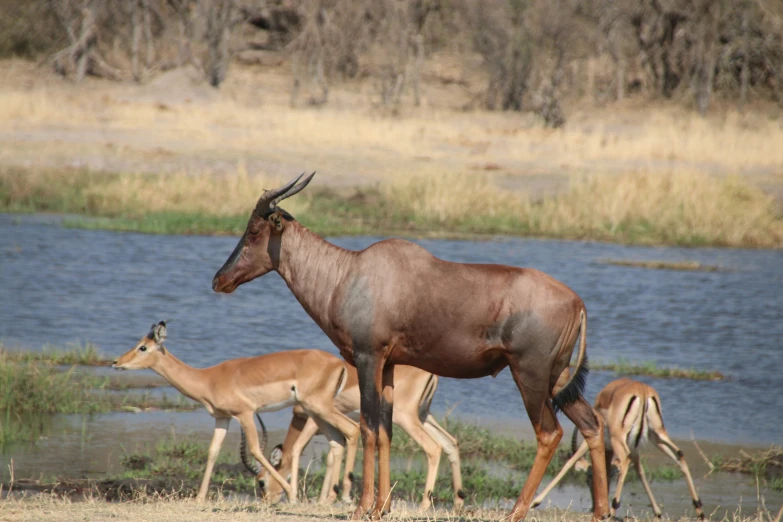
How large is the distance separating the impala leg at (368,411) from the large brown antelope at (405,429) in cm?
203

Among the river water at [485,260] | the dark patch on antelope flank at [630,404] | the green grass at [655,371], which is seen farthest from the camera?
the green grass at [655,371]

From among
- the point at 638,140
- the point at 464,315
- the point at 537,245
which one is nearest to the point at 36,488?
the point at 464,315

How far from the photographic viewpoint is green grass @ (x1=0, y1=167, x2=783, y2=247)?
862 inches

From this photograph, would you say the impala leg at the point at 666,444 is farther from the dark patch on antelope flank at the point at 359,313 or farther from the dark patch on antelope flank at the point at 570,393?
the dark patch on antelope flank at the point at 359,313

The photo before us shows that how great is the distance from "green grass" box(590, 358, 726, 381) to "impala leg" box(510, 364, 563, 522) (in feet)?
21.8

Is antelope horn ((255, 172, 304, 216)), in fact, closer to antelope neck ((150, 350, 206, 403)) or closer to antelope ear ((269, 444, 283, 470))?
antelope neck ((150, 350, 206, 403))

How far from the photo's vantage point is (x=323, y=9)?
1677 inches

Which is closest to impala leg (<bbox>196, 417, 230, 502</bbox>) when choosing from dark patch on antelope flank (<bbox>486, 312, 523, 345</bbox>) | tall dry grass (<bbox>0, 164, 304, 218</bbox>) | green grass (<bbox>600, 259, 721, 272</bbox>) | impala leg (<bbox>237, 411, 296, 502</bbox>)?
impala leg (<bbox>237, 411, 296, 502</bbox>)

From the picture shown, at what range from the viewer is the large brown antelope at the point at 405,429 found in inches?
333

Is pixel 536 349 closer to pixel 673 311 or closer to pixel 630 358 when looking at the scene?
pixel 630 358

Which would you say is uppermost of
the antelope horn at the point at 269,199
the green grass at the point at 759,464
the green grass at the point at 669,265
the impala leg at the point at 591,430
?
the antelope horn at the point at 269,199

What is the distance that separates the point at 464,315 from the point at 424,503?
90.8 inches

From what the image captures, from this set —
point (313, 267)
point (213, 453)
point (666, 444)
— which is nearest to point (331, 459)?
point (213, 453)

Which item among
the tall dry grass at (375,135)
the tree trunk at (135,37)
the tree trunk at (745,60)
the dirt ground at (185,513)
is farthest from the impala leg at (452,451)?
the tree trunk at (135,37)
